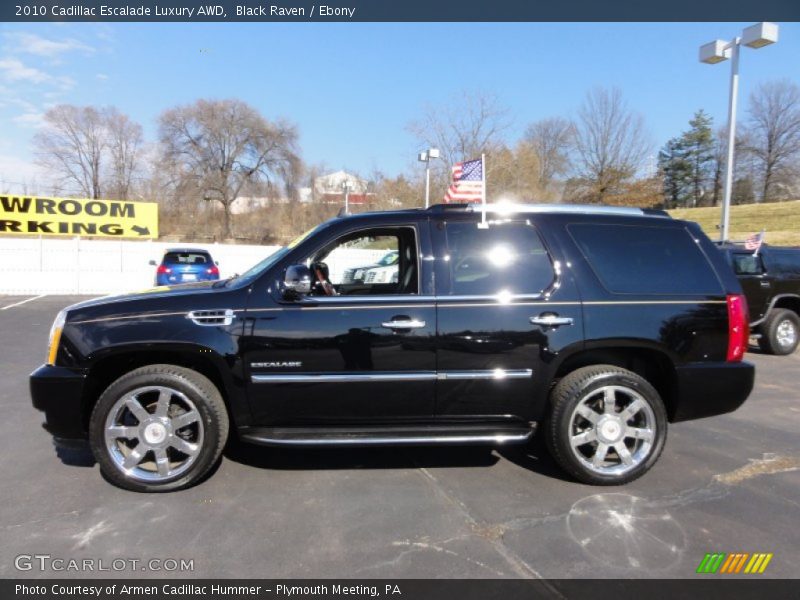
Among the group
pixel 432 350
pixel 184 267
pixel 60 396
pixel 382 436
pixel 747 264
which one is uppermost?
pixel 747 264

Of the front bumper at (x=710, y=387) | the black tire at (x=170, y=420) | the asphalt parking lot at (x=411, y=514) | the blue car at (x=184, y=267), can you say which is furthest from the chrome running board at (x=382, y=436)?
the blue car at (x=184, y=267)

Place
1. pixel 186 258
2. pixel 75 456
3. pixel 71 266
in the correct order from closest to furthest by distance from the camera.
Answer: pixel 75 456 < pixel 186 258 < pixel 71 266

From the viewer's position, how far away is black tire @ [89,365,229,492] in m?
3.55

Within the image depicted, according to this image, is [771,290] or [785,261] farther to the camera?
[785,261]

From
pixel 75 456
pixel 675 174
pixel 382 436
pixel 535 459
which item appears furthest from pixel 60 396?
pixel 675 174

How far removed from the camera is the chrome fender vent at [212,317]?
3549mm

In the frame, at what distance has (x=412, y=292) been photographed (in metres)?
3.78

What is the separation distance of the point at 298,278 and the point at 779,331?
9.13 m

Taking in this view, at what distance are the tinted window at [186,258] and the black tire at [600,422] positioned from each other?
1306cm

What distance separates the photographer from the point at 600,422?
3.83 meters

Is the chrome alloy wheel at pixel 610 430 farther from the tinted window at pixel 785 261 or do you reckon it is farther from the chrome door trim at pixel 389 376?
the tinted window at pixel 785 261

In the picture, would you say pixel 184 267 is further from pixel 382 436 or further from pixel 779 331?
pixel 779 331
